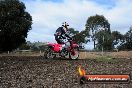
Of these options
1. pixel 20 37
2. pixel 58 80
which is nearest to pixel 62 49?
pixel 58 80

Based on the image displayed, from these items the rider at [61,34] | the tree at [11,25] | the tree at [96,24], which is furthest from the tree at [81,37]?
the rider at [61,34]

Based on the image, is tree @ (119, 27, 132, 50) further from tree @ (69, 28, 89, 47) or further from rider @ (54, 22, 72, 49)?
rider @ (54, 22, 72, 49)

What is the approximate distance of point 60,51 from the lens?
24.4 metres

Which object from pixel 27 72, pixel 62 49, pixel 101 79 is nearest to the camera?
pixel 101 79

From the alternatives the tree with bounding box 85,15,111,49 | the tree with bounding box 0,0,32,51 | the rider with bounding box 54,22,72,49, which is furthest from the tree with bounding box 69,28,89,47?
the rider with bounding box 54,22,72,49

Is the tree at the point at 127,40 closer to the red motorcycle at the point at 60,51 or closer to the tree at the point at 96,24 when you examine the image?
the tree at the point at 96,24

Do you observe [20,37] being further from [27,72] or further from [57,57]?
[27,72]

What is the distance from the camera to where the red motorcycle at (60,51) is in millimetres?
24391

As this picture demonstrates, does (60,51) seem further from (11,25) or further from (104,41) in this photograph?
(104,41)

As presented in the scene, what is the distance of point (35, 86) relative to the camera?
33.3 feet

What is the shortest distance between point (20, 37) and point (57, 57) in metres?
45.8

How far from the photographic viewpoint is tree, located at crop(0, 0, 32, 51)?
68438 mm

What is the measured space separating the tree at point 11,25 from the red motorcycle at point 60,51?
141 feet

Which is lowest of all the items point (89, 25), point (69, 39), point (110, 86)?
point (110, 86)
